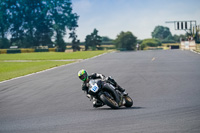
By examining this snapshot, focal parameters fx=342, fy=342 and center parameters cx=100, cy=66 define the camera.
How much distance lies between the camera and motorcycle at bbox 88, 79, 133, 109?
9367 mm

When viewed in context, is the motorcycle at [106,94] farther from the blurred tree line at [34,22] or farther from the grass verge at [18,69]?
the blurred tree line at [34,22]

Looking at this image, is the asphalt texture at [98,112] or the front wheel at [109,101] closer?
the asphalt texture at [98,112]

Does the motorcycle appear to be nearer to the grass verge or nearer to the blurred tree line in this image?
the grass verge

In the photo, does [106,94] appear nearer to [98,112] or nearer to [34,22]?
[98,112]

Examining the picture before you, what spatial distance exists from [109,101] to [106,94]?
21 centimetres

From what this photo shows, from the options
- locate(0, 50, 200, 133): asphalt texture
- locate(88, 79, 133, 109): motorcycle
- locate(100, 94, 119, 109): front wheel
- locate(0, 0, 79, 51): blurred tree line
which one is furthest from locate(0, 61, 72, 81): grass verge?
locate(0, 0, 79, 51): blurred tree line

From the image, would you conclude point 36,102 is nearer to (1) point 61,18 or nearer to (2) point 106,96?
(2) point 106,96

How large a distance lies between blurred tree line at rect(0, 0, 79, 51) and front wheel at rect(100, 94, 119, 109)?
84.6 meters

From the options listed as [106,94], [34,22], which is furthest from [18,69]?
[34,22]

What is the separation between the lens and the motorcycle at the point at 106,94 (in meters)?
9.37

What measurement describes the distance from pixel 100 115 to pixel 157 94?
14.6ft

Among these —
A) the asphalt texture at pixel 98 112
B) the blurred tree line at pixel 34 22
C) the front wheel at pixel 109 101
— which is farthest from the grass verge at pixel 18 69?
the blurred tree line at pixel 34 22

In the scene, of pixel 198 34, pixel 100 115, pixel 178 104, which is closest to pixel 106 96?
pixel 100 115

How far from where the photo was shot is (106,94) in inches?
373
